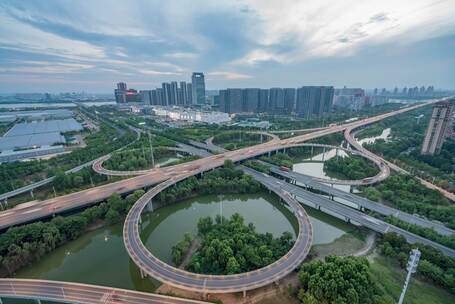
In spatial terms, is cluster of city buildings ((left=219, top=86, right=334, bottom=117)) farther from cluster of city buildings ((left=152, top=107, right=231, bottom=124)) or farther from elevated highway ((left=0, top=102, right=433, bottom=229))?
elevated highway ((left=0, top=102, right=433, bottom=229))

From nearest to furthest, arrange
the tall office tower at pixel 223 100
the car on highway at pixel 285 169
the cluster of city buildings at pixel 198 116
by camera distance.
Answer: the car on highway at pixel 285 169, the cluster of city buildings at pixel 198 116, the tall office tower at pixel 223 100

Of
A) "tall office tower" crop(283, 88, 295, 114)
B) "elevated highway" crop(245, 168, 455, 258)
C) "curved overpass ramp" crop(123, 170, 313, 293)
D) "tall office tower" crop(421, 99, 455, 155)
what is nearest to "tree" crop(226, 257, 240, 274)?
"curved overpass ramp" crop(123, 170, 313, 293)

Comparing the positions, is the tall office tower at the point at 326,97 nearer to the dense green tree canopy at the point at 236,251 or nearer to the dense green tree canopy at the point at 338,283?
the dense green tree canopy at the point at 236,251

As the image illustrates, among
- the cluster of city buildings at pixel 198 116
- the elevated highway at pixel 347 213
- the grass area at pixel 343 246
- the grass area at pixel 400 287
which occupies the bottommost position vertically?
the grass area at pixel 343 246

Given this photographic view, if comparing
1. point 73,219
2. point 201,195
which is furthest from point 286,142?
point 73,219

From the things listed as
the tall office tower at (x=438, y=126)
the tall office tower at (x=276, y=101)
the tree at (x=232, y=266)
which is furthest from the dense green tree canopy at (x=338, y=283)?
the tall office tower at (x=276, y=101)

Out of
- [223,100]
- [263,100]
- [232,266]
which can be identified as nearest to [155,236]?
[232,266]

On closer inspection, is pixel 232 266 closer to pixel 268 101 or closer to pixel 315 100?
pixel 315 100

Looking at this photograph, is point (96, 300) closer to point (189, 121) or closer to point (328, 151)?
point (328, 151)
